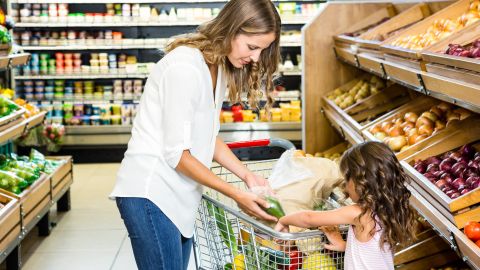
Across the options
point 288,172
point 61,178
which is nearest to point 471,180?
point 288,172

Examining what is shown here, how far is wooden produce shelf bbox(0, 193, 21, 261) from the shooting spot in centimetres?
395

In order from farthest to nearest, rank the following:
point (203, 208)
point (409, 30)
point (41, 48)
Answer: point (41, 48)
point (409, 30)
point (203, 208)

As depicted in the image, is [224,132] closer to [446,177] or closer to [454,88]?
[446,177]

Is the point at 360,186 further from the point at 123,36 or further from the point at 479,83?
the point at 123,36

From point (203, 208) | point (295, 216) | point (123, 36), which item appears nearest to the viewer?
point (295, 216)

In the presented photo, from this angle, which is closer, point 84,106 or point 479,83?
point 479,83

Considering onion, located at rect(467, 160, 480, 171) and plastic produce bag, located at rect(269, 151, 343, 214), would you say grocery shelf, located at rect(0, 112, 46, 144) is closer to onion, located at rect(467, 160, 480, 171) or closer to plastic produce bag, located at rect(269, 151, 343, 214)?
plastic produce bag, located at rect(269, 151, 343, 214)

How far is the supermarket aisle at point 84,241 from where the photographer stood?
15.3ft

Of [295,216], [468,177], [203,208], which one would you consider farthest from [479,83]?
[203,208]

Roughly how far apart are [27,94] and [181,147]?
693cm

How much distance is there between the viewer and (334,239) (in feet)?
A: 7.08

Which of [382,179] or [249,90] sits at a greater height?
[249,90]

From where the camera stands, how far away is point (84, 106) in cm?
880

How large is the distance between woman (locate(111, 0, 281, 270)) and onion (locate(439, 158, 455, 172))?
115 centimetres
